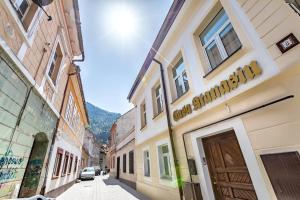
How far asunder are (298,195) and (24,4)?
752 centimetres

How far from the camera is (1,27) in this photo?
127 inches

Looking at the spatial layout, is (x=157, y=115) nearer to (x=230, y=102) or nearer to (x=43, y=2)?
(x=230, y=102)

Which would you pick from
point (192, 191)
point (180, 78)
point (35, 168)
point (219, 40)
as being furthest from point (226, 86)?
point (35, 168)

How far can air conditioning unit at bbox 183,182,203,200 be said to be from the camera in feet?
13.9

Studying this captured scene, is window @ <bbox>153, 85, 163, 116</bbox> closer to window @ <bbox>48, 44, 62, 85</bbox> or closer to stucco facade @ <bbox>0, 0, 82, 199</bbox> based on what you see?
stucco facade @ <bbox>0, 0, 82, 199</bbox>

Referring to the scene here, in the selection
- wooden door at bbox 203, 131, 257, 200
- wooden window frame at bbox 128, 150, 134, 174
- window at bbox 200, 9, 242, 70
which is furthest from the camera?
wooden window frame at bbox 128, 150, 134, 174

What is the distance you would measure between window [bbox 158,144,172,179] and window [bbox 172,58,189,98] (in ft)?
8.28

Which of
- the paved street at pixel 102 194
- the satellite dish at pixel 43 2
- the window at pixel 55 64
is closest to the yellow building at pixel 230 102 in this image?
the paved street at pixel 102 194

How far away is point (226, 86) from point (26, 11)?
5945mm

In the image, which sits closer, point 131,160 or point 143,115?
point 143,115

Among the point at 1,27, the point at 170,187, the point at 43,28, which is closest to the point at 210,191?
the point at 170,187

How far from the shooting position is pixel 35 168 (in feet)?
20.2

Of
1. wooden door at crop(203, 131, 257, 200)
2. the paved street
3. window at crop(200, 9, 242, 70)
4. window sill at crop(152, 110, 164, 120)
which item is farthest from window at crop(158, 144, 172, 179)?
window at crop(200, 9, 242, 70)

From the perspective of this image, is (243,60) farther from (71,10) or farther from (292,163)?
(71,10)
